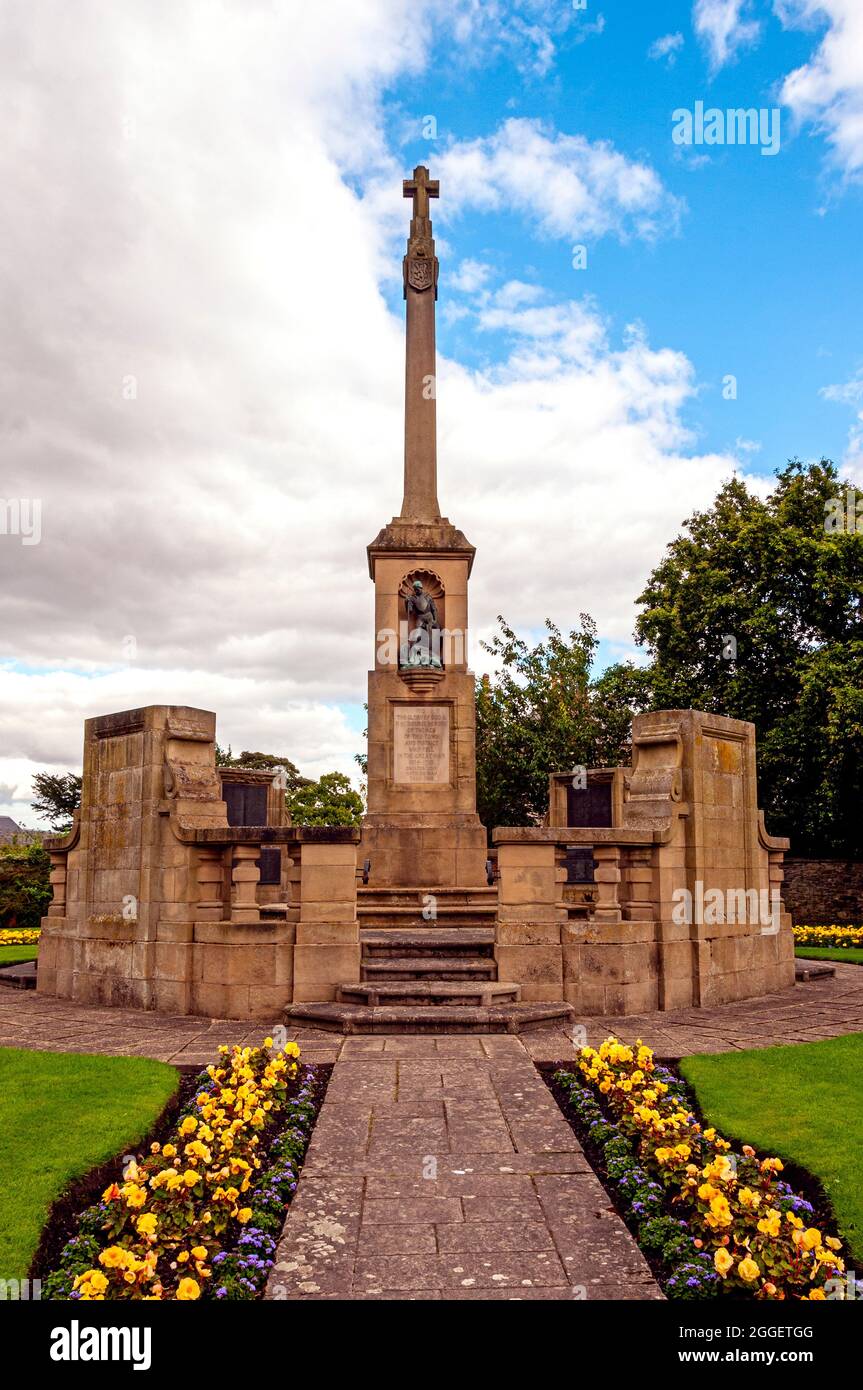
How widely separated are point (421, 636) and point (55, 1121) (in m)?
12.7

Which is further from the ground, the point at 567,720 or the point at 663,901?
the point at 567,720

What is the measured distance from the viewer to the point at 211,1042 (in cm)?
962

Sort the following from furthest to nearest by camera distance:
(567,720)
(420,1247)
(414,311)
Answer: (567,720)
(414,311)
(420,1247)

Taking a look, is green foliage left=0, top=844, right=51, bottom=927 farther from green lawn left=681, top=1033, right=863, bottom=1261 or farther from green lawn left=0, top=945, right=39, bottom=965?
green lawn left=681, top=1033, right=863, bottom=1261

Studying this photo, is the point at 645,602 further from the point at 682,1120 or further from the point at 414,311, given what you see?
the point at 682,1120

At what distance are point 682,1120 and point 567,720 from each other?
25461 mm

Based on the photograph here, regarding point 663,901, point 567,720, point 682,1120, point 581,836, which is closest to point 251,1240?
point 682,1120

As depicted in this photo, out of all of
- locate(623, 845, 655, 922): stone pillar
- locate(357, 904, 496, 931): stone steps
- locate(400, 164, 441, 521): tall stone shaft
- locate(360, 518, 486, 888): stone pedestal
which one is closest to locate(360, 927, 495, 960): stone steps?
locate(623, 845, 655, 922): stone pillar

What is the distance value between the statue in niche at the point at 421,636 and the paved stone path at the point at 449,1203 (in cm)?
1095

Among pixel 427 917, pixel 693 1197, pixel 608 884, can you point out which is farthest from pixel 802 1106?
pixel 427 917

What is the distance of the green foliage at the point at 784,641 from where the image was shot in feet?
86.8

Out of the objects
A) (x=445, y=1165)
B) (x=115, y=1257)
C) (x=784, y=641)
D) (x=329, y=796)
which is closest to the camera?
(x=115, y=1257)

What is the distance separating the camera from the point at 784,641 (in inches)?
1133

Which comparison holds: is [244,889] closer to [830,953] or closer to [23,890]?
[830,953]
